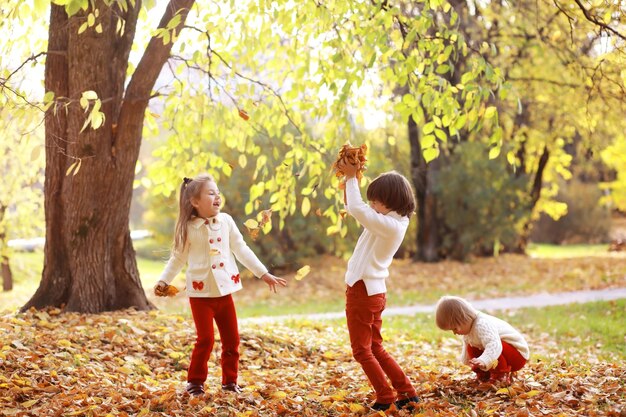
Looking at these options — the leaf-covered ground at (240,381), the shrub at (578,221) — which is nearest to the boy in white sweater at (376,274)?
the leaf-covered ground at (240,381)

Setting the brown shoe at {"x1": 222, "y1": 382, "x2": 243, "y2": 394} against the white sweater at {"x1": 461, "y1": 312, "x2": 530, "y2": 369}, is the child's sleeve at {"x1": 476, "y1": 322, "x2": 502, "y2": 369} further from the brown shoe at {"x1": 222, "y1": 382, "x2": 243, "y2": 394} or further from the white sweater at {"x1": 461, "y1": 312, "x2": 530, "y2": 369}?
the brown shoe at {"x1": 222, "y1": 382, "x2": 243, "y2": 394}

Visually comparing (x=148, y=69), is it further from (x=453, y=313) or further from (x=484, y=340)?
(x=484, y=340)

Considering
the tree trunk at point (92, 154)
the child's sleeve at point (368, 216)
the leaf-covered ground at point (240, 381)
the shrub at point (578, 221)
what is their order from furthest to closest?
the shrub at point (578, 221) < the tree trunk at point (92, 154) < the leaf-covered ground at point (240, 381) < the child's sleeve at point (368, 216)

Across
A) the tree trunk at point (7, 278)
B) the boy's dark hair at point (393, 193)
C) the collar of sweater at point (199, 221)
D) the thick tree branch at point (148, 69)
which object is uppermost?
the thick tree branch at point (148, 69)

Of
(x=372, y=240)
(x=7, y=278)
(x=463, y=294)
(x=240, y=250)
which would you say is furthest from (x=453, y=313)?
(x=7, y=278)

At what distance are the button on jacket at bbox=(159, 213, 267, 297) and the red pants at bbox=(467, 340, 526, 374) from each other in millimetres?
1568

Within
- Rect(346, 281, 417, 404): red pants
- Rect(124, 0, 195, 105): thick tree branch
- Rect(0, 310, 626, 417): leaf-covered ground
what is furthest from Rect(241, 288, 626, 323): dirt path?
Rect(346, 281, 417, 404): red pants

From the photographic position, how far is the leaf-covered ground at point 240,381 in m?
4.55

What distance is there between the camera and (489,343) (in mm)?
4828

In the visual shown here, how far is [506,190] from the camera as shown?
1811cm

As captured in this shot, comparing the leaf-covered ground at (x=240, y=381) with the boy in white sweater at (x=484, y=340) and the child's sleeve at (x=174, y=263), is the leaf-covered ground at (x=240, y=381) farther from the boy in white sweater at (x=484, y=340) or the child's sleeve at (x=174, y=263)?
the child's sleeve at (x=174, y=263)

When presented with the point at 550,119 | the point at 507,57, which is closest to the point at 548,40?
the point at 507,57

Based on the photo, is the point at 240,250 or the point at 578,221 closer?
the point at 240,250

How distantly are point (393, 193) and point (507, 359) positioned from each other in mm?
1513
